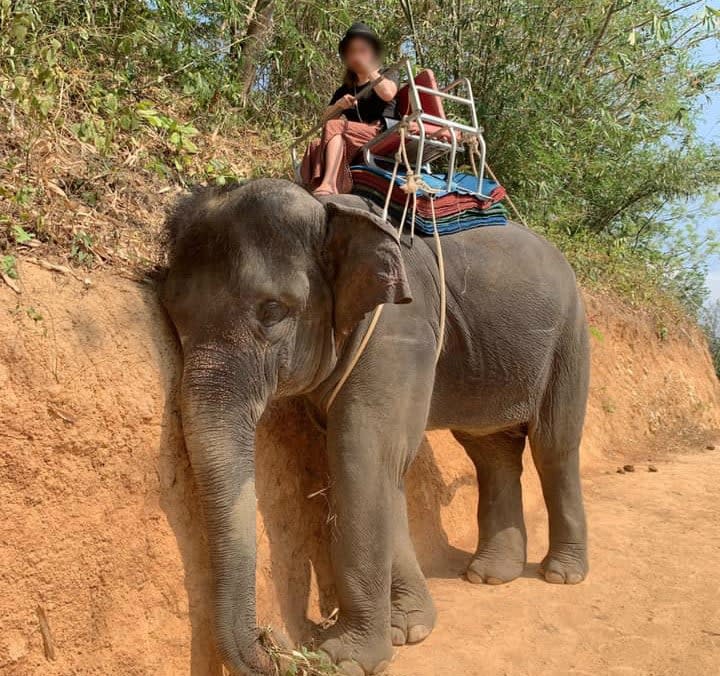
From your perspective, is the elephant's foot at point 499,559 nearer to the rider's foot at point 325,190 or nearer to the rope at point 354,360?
the rope at point 354,360

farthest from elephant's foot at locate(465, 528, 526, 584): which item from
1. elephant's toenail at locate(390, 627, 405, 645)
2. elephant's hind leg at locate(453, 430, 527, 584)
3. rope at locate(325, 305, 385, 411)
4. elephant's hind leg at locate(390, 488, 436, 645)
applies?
rope at locate(325, 305, 385, 411)

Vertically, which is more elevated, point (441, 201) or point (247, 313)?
point (441, 201)

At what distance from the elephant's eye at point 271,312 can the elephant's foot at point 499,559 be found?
7.74 ft

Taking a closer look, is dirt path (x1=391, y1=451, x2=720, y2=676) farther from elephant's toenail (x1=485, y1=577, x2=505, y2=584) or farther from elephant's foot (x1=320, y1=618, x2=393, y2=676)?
elephant's foot (x1=320, y1=618, x2=393, y2=676)

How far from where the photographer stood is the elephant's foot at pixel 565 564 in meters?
4.77

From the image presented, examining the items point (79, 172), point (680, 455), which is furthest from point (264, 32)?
point (680, 455)

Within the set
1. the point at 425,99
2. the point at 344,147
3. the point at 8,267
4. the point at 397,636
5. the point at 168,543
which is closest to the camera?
the point at 8,267

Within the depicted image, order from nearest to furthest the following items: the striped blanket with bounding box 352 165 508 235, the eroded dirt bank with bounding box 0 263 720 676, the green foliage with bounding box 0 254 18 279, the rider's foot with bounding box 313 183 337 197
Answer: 1. the eroded dirt bank with bounding box 0 263 720 676
2. the green foliage with bounding box 0 254 18 279
3. the striped blanket with bounding box 352 165 508 235
4. the rider's foot with bounding box 313 183 337 197

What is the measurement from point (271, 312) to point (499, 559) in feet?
8.16

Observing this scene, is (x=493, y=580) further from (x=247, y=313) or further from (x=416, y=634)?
(x=247, y=313)

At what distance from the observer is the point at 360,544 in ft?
11.1

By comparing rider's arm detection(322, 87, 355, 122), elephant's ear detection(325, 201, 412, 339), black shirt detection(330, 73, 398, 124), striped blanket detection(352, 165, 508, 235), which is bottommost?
elephant's ear detection(325, 201, 412, 339)

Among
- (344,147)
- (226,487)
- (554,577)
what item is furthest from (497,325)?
(226,487)

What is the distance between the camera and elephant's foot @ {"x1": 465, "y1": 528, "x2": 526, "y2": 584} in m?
4.76
